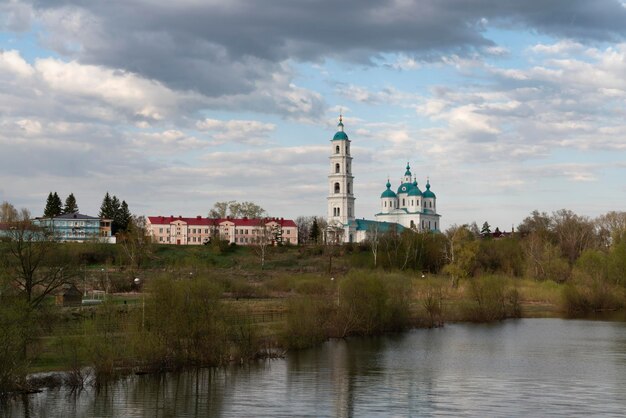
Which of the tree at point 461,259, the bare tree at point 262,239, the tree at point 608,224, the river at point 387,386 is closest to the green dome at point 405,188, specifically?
the bare tree at point 262,239

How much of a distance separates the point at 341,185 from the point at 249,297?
88593 millimetres

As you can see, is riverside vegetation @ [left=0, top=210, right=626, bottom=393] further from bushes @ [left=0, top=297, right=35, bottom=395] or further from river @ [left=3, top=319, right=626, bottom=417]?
river @ [left=3, top=319, right=626, bottom=417]

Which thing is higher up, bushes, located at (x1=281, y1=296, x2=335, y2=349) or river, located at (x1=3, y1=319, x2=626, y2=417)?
bushes, located at (x1=281, y1=296, x2=335, y2=349)

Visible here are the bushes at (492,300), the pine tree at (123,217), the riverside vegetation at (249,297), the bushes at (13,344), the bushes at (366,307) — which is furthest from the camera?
the pine tree at (123,217)

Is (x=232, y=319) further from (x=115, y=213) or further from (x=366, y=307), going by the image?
(x=115, y=213)

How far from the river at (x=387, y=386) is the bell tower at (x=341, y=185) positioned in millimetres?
107677

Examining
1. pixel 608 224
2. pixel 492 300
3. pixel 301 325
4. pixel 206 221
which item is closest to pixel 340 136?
pixel 206 221

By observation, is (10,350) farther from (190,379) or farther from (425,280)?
(425,280)

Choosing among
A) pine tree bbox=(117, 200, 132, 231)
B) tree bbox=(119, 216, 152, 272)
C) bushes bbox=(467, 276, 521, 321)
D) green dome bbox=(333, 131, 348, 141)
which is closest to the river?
bushes bbox=(467, 276, 521, 321)

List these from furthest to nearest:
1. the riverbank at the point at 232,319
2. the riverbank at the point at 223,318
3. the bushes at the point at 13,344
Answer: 1. the riverbank at the point at 232,319
2. the riverbank at the point at 223,318
3. the bushes at the point at 13,344

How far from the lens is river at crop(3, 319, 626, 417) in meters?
31.9

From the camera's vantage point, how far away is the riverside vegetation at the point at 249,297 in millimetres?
36375

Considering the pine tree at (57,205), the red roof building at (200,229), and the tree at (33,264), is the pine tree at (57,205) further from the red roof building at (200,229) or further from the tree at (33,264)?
the tree at (33,264)

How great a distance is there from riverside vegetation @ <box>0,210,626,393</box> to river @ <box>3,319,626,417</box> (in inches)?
53.4
